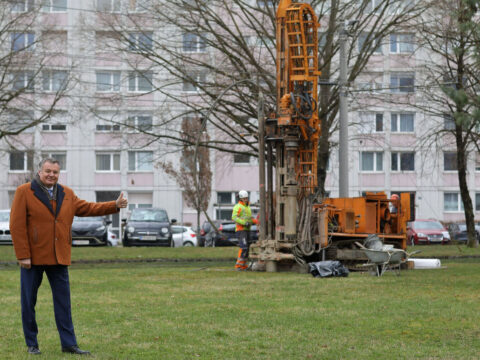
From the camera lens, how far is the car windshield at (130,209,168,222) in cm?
3969

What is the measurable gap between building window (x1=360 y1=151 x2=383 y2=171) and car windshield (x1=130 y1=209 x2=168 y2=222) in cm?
2886

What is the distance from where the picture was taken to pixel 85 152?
64.1 m

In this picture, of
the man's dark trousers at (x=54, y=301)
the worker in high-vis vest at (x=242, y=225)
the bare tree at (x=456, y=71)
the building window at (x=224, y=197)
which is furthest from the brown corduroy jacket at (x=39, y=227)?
the building window at (x=224, y=197)

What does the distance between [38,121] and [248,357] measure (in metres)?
25.7

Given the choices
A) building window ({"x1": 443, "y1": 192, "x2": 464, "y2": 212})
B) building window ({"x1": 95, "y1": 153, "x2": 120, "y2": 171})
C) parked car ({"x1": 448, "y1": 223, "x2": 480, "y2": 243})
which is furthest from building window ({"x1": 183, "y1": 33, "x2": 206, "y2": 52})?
building window ({"x1": 443, "y1": 192, "x2": 464, "y2": 212})

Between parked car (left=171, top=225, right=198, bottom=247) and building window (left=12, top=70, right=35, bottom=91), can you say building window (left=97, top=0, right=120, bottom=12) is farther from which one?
parked car (left=171, top=225, right=198, bottom=247)

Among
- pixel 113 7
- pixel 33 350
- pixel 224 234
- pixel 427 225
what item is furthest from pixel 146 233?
pixel 33 350

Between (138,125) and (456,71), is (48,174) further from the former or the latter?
(456,71)

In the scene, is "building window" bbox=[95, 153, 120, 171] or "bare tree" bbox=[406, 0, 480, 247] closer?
"bare tree" bbox=[406, 0, 480, 247]

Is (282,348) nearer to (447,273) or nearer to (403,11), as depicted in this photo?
(447,273)

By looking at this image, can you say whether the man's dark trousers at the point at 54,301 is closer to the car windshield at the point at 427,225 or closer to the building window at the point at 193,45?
the building window at the point at 193,45

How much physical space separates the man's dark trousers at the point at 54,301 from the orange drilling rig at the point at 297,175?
41.7ft

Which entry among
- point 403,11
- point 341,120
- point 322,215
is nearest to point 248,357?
point 322,215

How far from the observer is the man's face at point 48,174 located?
9.05 m
